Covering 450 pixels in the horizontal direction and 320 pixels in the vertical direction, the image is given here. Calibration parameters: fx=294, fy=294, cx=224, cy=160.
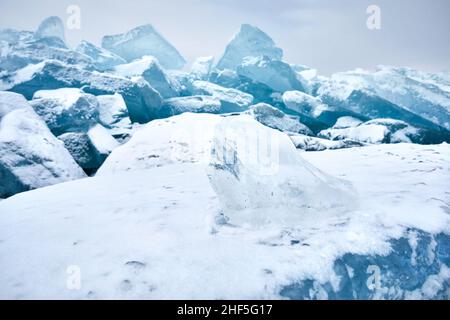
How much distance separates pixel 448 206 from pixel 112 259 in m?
2.08

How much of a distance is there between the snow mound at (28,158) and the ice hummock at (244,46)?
29.3m

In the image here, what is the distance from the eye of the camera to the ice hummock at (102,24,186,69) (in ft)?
88.7

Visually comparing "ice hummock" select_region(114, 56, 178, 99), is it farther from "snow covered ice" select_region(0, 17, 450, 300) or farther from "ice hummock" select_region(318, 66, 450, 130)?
"snow covered ice" select_region(0, 17, 450, 300)

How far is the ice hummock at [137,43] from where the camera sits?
1064 inches

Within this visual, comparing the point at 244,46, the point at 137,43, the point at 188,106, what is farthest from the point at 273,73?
the point at 137,43

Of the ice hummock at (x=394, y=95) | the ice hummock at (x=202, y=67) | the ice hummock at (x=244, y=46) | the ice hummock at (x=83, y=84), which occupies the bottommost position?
the ice hummock at (x=394, y=95)

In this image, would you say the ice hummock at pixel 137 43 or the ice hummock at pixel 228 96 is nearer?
the ice hummock at pixel 228 96

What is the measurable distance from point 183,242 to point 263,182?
65cm

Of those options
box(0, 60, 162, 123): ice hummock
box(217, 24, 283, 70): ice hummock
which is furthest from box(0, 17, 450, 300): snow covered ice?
box(217, 24, 283, 70): ice hummock

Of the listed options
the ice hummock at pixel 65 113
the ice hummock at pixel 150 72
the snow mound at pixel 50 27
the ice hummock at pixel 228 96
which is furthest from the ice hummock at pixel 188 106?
the snow mound at pixel 50 27

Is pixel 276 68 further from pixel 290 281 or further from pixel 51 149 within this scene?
pixel 290 281

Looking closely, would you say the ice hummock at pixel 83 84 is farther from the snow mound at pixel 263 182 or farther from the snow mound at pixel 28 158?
the snow mound at pixel 263 182

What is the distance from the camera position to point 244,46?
32.2m

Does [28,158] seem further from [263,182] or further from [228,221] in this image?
[263,182]
